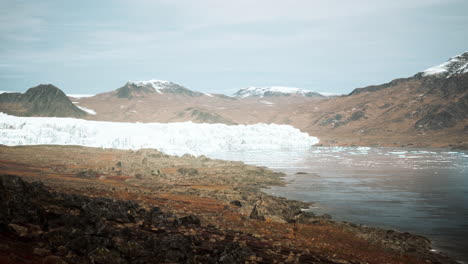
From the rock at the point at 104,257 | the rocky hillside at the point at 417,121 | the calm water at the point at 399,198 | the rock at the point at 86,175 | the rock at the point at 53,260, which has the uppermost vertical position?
the rocky hillside at the point at 417,121

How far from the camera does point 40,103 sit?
174250mm

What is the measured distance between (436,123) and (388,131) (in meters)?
19.2

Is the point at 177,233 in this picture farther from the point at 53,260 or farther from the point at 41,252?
the point at 53,260

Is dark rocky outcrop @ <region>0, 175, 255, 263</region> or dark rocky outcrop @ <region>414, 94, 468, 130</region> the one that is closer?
dark rocky outcrop @ <region>0, 175, 255, 263</region>

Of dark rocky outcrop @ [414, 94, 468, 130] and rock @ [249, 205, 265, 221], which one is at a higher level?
dark rocky outcrop @ [414, 94, 468, 130]

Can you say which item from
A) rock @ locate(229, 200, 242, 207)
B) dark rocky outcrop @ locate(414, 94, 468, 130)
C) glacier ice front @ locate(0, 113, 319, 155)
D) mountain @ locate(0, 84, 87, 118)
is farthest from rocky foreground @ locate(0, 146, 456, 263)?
mountain @ locate(0, 84, 87, 118)

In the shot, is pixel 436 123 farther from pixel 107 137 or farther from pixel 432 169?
pixel 107 137

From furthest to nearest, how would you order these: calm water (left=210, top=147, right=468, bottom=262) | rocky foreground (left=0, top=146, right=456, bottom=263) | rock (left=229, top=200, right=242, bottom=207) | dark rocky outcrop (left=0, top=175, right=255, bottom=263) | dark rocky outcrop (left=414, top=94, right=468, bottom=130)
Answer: dark rocky outcrop (left=414, top=94, right=468, bottom=130) → rock (left=229, top=200, right=242, bottom=207) → calm water (left=210, top=147, right=468, bottom=262) → rocky foreground (left=0, top=146, right=456, bottom=263) → dark rocky outcrop (left=0, top=175, right=255, bottom=263)

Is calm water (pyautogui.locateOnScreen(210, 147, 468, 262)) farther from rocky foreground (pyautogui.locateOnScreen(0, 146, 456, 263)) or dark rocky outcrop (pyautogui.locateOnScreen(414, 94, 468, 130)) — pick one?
dark rocky outcrop (pyautogui.locateOnScreen(414, 94, 468, 130))

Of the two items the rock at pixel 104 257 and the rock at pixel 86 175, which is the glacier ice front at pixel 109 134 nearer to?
the rock at pixel 86 175

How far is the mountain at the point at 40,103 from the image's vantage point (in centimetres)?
16790

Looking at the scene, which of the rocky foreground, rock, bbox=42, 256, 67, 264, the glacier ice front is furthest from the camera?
the glacier ice front

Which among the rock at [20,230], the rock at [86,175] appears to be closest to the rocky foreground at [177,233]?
the rock at [20,230]

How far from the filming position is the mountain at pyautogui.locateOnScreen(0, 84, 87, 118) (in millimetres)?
167900
